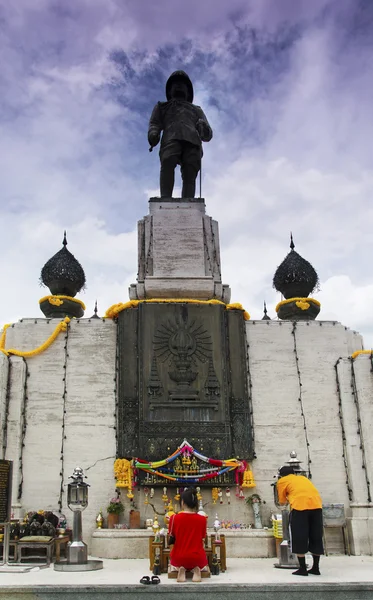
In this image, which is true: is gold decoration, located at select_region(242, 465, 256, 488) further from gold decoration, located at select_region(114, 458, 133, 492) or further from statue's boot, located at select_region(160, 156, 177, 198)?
statue's boot, located at select_region(160, 156, 177, 198)

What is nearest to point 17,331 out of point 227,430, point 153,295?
point 153,295

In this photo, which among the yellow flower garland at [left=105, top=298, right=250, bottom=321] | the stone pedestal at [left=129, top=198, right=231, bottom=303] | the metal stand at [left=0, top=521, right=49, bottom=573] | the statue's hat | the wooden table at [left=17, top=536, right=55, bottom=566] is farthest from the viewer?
the statue's hat

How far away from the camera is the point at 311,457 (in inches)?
565

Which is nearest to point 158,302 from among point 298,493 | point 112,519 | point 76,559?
point 112,519

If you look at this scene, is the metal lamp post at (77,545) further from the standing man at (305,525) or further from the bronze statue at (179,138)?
the bronze statue at (179,138)

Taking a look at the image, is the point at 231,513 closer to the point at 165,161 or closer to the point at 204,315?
the point at 204,315

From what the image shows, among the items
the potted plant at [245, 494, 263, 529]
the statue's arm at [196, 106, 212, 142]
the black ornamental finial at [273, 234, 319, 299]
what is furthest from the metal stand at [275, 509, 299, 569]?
the statue's arm at [196, 106, 212, 142]

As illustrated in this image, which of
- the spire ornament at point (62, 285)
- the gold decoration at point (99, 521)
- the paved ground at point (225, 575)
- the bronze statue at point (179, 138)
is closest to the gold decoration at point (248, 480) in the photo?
the paved ground at point (225, 575)

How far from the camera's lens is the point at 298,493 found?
869cm

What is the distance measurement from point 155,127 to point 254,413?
945 centimetres

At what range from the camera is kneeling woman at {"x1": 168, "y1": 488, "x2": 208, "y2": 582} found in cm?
780

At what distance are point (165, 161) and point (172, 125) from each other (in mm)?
1169

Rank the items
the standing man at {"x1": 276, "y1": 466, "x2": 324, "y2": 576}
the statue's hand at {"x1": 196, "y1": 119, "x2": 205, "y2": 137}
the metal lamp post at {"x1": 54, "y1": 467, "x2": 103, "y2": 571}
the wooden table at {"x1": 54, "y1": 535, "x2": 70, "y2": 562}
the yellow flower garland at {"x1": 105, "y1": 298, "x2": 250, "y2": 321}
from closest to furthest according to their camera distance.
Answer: the standing man at {"x1": 276, "y1": 466, "x2": 324, "y2": 576} < the metal lamp post at {"x1": 54, "y1": 467, "x2": 103, "y2": 571} < the wooden table at {"x1": 54, "y1": 535, "x2": 70, "y2": 562} < the yellow flower garland at {"x1": 105, "y1": 298, "x2": 250, "y2": 321} < the statue's hand at {"x1": 196, "y1": 119, "x2": 205, "y2": 137}

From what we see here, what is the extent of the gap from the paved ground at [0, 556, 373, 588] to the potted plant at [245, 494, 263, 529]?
2.01 meters
